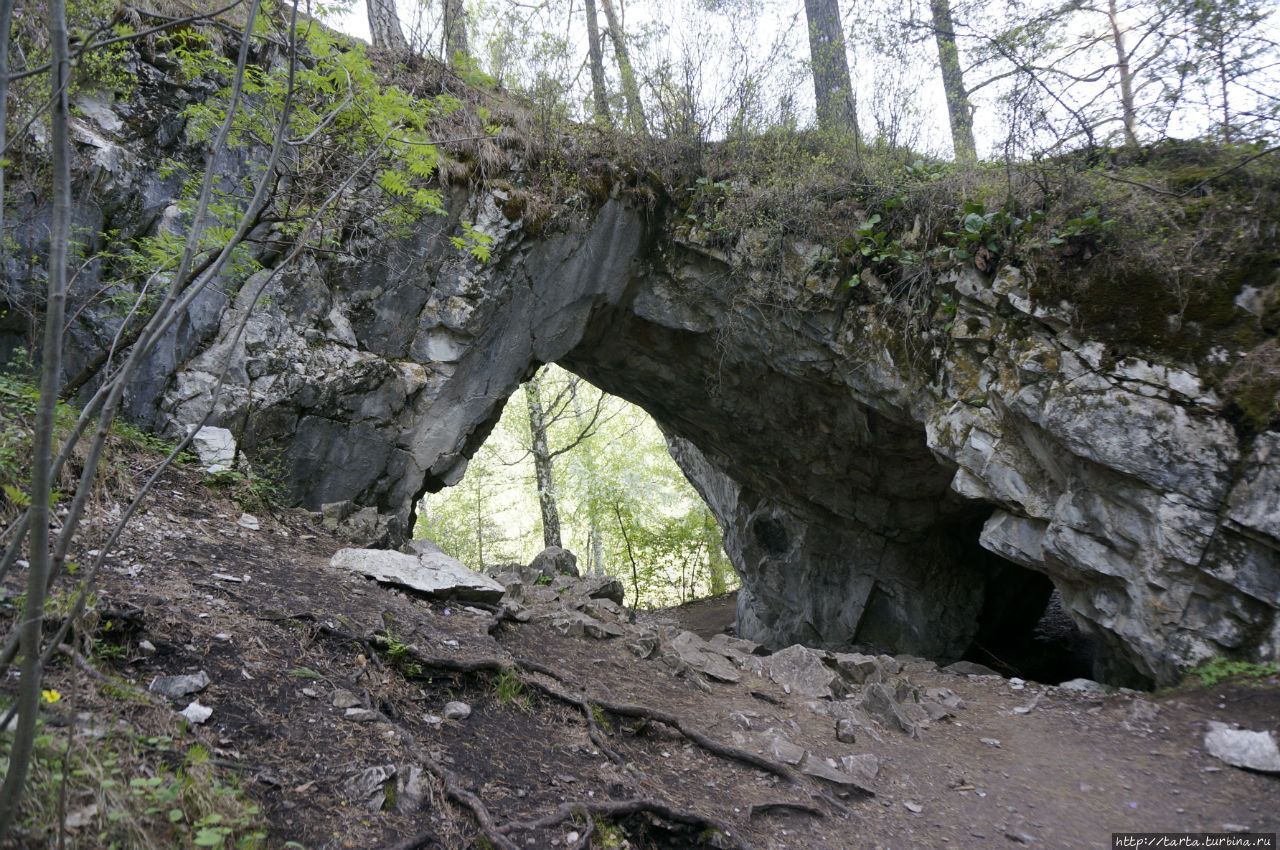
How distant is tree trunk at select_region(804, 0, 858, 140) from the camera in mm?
8156

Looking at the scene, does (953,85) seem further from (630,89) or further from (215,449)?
(215,449)

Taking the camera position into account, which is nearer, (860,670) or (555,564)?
(860,670)

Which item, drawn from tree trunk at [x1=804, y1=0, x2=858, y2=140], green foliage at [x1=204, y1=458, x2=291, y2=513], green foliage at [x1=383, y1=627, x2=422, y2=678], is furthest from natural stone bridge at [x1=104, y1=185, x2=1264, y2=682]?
green foliage at [x1=383, y1=627, x2=422, y2=678]

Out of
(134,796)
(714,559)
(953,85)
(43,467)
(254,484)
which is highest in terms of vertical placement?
(953,85)

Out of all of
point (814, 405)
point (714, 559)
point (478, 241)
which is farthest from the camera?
point (714, 559)

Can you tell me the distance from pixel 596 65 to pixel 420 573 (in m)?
7.42

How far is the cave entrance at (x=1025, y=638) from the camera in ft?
36.1

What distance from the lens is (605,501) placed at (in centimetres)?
1430

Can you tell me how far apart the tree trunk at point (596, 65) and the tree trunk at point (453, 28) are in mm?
1637

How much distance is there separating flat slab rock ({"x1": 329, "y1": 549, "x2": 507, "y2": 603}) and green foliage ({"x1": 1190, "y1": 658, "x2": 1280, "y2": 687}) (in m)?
5.55

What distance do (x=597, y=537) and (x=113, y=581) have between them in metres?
14.7

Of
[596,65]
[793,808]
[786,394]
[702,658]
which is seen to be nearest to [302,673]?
[793,808]

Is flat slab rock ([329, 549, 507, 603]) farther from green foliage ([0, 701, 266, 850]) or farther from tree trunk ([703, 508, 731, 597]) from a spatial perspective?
tree trunk ([703, 508, 731, 597])

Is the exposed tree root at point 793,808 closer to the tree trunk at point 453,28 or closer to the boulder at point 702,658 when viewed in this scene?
the boulder at point 702,658
